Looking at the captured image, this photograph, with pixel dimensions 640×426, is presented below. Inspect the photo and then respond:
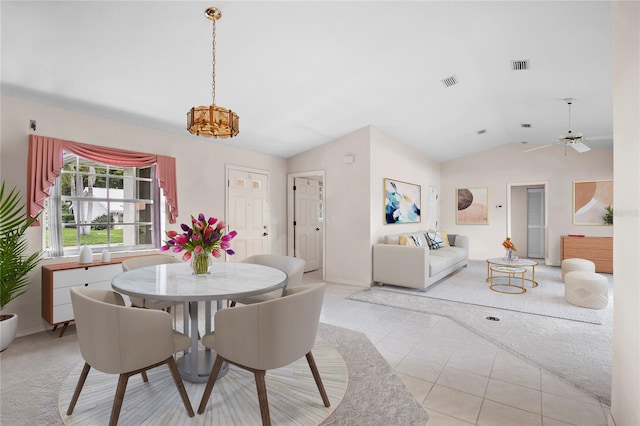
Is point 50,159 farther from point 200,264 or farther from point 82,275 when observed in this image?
point 200,264

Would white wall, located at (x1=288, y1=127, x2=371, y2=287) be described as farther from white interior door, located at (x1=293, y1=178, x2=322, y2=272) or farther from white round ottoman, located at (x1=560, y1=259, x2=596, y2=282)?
white round ottoman, located at (x1=560, y1=259, x2=596, y2=282)

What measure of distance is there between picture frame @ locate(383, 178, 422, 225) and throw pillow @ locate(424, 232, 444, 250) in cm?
48

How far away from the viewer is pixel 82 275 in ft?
10.5

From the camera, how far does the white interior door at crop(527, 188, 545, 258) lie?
27.6ft

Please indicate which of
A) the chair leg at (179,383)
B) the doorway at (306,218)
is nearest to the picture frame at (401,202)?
the doorway at (306,218)

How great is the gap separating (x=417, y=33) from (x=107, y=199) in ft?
12.6

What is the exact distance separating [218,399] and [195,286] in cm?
72

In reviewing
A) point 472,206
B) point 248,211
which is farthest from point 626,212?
point 472,206

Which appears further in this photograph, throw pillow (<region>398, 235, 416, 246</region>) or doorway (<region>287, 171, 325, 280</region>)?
doorway (<region>287, 171, 325, 280</region>)

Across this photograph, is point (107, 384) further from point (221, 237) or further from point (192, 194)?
point (192, 194)

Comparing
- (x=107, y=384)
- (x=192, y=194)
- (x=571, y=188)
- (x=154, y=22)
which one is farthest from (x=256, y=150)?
(x=571, y=188)

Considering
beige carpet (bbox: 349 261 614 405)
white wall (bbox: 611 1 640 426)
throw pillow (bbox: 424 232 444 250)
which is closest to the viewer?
white wall (bbox: 611 1 640 426)

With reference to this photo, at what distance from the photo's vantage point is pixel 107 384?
7.16 ft

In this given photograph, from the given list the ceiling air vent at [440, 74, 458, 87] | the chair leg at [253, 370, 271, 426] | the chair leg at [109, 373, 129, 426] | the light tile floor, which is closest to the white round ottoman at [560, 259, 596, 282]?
the light tile floor
